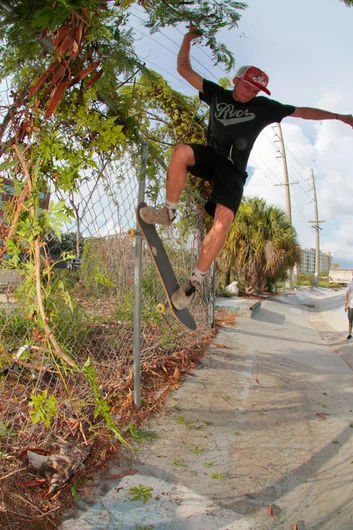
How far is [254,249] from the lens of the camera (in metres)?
16.8

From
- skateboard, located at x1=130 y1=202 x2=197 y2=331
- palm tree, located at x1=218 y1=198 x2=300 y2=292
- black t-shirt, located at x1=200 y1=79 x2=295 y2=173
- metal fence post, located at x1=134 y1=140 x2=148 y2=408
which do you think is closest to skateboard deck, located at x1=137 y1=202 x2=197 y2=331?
skateboard, located at x1=130 y1=202 x2=197 y2=331

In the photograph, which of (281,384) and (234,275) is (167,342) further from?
(234,275)

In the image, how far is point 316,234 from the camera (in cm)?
4216

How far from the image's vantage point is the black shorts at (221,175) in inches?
104

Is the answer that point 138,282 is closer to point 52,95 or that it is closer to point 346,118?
point 52,95

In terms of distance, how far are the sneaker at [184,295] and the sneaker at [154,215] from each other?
0.47 metres

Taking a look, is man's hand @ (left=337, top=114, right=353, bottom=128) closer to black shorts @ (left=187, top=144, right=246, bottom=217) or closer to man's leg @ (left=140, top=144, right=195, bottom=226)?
black shorts @ (left=187, top=144, right=246, bottom=217)

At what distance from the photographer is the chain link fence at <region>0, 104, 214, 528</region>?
1937mm

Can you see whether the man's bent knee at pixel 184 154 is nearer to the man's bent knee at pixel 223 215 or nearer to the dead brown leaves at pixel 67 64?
the man's bent knee at pixel 223 215

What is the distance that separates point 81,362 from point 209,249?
1.75 m

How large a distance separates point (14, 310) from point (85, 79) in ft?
5.15

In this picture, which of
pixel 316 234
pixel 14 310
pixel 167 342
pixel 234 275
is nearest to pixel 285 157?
pixel 316 234

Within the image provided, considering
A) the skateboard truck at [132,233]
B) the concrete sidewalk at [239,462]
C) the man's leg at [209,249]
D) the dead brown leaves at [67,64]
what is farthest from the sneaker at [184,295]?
the dead brown leaves at [67,64]

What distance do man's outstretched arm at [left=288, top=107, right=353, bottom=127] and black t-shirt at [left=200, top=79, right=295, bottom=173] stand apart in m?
0.12
